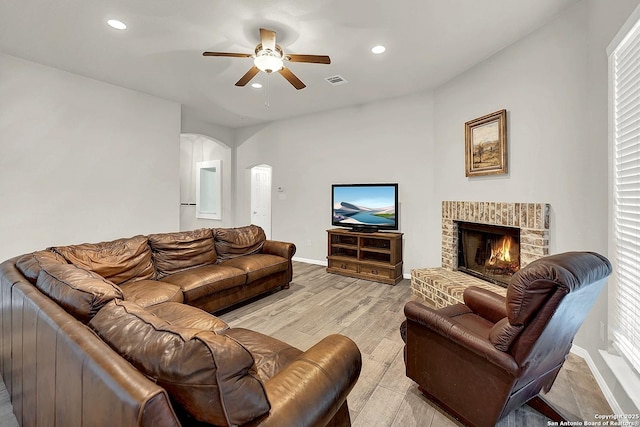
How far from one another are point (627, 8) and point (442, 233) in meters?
2.82

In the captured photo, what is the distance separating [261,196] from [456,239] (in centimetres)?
457

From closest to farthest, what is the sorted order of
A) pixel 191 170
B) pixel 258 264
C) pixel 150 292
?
pixel 150 292 → pixel 258 264 → pixel 191 170

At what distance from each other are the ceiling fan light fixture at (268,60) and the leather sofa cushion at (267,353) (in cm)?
236

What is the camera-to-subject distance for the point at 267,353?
162 centimetres

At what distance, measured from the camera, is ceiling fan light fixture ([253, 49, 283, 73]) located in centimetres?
264

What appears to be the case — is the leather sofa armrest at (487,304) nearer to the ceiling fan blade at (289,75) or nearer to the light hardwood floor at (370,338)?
the light hardwood floor at (370,338)

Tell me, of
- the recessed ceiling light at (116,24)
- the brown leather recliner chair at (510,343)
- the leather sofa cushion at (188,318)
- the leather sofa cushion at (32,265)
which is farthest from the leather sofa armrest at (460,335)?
the recessed ceiling light at (116,24)

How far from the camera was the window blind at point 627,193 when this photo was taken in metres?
1.62

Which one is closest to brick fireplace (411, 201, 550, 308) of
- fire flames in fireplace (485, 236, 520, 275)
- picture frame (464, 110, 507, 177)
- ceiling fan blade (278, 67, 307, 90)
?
fire flames in fireplace (485, 236, 520, 275)

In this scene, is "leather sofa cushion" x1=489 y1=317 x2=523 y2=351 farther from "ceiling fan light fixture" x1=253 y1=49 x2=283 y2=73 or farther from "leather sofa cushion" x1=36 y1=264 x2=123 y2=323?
Result: "ceiling fan light fixture" x1=253 y1=49 x2=283 y2=73

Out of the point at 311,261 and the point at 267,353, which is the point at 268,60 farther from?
the point at 311,261

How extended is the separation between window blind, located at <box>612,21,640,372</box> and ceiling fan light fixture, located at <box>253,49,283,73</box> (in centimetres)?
248

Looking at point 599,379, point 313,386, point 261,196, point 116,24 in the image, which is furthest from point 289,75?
point 261,196

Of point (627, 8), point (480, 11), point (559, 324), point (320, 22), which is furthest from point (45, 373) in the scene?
point (480, 11)
